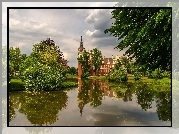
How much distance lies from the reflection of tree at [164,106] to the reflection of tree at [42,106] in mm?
2042

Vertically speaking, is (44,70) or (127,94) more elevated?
(44,70)

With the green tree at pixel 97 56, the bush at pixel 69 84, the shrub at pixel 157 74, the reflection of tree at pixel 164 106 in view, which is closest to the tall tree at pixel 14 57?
the bush at pixel 69 84

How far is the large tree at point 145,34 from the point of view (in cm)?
706

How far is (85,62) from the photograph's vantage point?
24.1ft

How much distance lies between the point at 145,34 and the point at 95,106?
6.25 ft

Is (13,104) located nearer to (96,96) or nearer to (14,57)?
(14,57)

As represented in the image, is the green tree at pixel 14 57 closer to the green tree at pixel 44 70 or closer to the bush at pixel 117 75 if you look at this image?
the green tree at pixel 44 70

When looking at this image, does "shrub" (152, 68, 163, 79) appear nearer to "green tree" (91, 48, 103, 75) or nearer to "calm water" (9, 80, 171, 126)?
"calm water" (9, 80, 171, 126)

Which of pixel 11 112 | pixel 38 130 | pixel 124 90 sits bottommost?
pixel 38 130

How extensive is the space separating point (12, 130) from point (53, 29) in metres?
2.32

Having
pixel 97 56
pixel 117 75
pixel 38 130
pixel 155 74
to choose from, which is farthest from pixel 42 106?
pixel 155 74

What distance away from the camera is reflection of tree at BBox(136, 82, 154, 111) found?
7211mm

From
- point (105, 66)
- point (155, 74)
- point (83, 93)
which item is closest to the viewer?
point (83, 93)

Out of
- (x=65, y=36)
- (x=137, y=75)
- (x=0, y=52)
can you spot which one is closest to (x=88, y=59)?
(x=65, y=36)
